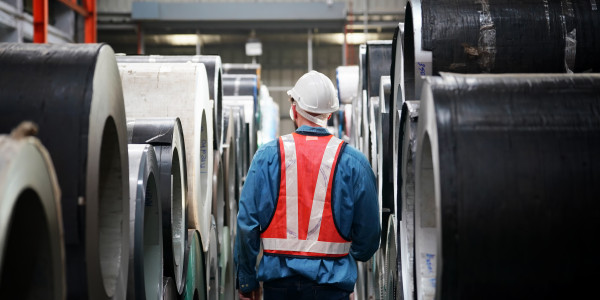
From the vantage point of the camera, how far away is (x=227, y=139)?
4.44m

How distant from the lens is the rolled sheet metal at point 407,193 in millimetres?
1877

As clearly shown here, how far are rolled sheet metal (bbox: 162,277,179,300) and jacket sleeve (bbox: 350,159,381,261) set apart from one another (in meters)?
0.70

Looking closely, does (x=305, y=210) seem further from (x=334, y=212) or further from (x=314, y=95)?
(x=314, y=95)

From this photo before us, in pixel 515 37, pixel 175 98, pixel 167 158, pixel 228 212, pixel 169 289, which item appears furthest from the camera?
pixel 228 212

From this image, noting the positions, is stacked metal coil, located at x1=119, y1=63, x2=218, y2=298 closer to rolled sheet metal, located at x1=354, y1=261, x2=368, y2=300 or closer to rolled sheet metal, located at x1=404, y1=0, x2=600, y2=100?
rolled sheet metal, located at x1=404, y1=0, x2=600, y2=100

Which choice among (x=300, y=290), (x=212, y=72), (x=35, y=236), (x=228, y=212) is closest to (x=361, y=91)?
(x=212, y=72)

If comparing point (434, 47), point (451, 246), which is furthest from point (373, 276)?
point (451, 246)

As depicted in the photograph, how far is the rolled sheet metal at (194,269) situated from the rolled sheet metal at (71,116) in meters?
1.24

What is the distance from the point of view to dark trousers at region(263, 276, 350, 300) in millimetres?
2529

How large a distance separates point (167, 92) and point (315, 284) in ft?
3.43

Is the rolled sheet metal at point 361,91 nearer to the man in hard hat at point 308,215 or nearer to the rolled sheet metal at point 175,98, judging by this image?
the rolled sheet metal at point 175,98

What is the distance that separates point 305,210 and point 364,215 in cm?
23

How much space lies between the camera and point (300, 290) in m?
2.54

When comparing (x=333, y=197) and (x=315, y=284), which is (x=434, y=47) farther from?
(x=315, y=284)
